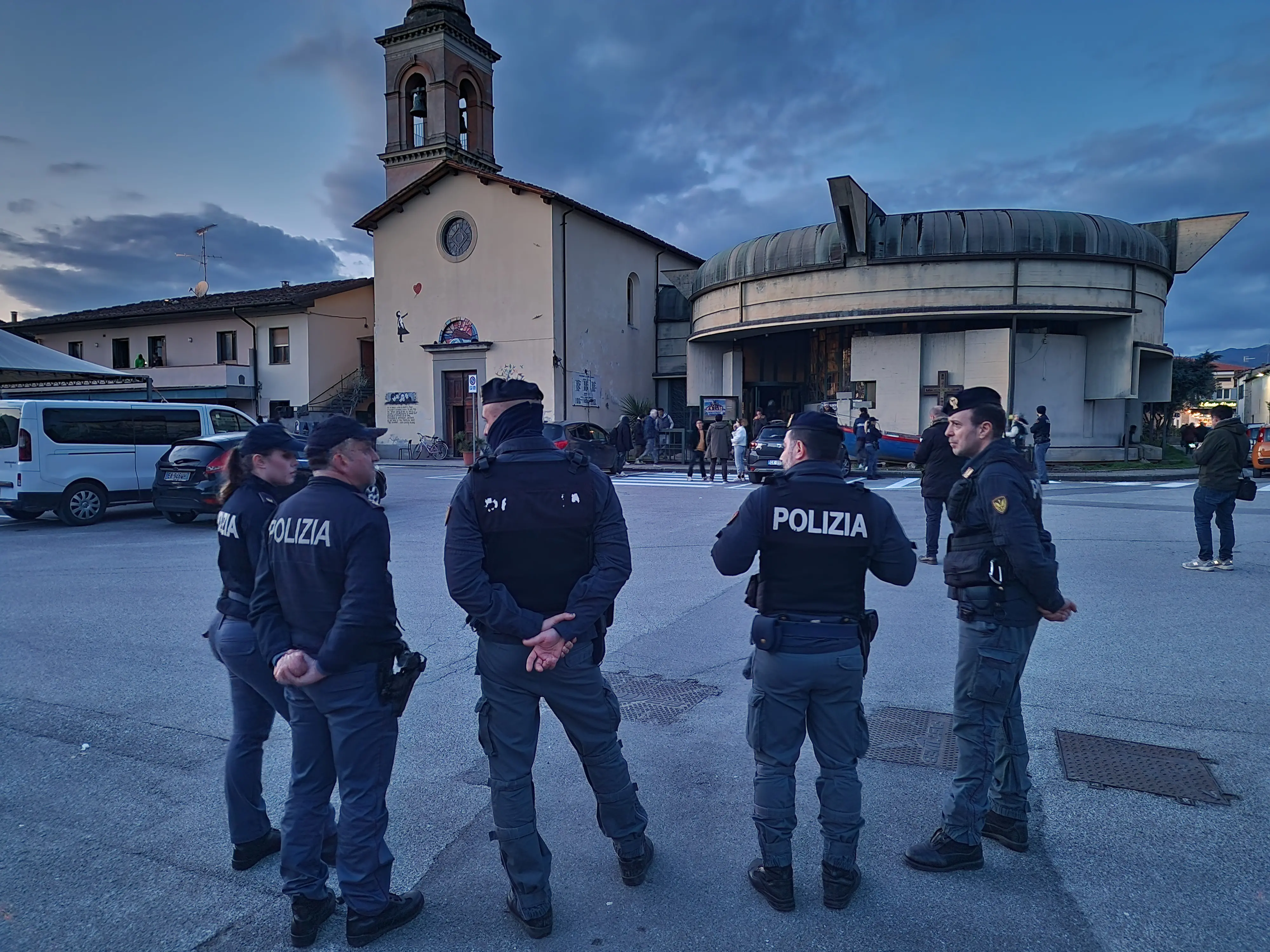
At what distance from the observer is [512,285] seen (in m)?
31.4

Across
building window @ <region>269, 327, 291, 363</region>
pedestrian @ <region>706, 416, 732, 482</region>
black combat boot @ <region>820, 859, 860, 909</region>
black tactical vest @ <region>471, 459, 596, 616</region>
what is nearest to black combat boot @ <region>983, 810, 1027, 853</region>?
black combat boot @ <region>820, 859, 860, 909</region>

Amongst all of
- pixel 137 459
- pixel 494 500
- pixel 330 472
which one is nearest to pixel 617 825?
pixel 494 500

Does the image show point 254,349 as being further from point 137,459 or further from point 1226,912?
point 1226,912

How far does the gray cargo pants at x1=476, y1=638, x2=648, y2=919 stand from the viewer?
110 inches

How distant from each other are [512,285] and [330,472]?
29.8 m

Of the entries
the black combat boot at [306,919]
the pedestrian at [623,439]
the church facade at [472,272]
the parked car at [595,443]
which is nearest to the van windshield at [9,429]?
the parked car at [595,443]

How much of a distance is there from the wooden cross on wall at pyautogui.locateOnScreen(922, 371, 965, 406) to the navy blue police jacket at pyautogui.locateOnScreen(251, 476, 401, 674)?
24480mm

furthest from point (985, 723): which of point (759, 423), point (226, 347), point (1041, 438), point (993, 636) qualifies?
point (226, 347)

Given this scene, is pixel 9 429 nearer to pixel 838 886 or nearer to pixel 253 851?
pixel 253 851

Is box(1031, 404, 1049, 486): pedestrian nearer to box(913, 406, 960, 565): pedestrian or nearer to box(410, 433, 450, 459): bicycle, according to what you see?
box(913, 406, 960, 565): pedestrian

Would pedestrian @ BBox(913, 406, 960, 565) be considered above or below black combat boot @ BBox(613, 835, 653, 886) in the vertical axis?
above

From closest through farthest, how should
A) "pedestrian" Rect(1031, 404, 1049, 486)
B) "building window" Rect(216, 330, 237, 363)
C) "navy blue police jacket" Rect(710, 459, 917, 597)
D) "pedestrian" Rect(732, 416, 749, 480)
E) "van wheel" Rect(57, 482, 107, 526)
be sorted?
"navy blue police jacket" Rect(710, 459, 917, 597) → "van wheel" Rect(57, 482, 107, 526) → "pedestrian" Rect(1031, 404, 1049, 486) → "pedestrian" Rect(732, 416, 749, 480) → "building window" Rect(216, 330, 237, 363)

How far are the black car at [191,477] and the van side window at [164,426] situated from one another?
1203 mm

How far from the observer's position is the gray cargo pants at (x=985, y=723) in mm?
3121
